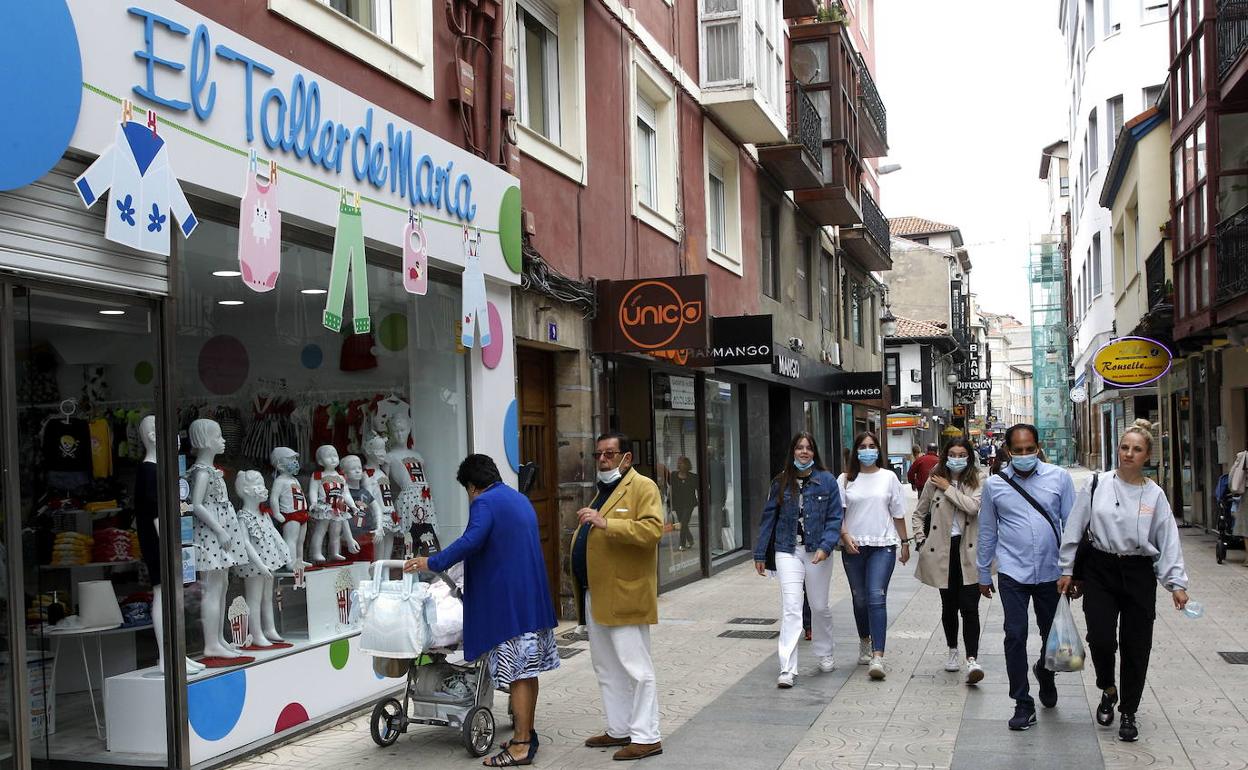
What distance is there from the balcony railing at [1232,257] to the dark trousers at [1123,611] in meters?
9.87

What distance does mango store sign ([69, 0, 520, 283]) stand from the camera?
5.66m

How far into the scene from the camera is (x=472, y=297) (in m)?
9.33

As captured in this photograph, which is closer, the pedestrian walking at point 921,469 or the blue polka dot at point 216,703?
the blue polka dot at point 216,703

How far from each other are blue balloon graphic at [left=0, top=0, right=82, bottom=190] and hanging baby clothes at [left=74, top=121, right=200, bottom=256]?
215mm

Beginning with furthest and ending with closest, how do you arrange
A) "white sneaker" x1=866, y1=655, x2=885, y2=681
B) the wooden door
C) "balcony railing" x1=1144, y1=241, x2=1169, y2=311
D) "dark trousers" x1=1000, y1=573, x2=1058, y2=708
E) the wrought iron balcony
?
the wrought iron balcony → "balcony railing" x1=1144, y1=241, x2=1169, y2=311 → the wooden door → "white sneaker" x1=866, y1=655, x2=885, y2=681 → "dark trousers" x1=1000, y1=573, x2=1058, y2=708

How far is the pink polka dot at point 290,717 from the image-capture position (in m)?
7.08

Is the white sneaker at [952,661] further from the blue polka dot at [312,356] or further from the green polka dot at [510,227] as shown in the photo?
the blue polka dot at [312,356]

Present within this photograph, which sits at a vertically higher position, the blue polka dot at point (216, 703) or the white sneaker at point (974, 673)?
the blue polka dot at point (216, 703)

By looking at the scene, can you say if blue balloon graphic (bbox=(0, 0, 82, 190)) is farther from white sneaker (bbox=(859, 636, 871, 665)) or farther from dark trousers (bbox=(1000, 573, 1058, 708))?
white sneaker (bbox=(859, 636, 871, 665))

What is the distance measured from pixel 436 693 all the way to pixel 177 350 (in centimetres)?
235

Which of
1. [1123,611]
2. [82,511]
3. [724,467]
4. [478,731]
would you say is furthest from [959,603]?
[724,467]

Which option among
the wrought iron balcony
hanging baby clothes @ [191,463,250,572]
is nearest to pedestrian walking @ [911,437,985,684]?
hanging baby clothes @ [191,463,250,572]

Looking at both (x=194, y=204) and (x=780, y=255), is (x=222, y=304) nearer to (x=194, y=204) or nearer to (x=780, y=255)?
(x=194, y=204)

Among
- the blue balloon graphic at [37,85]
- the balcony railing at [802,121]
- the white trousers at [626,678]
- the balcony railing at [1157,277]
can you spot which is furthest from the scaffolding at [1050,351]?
the blue balloon graphic at [37,85]
